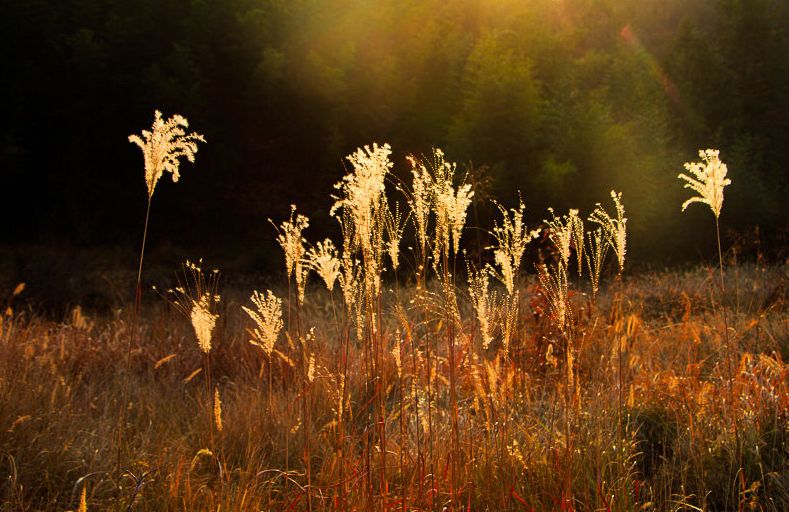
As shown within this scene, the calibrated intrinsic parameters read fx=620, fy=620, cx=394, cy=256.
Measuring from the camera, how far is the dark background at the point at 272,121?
21.5 m

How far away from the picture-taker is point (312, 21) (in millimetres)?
23766

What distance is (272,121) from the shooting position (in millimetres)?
24672

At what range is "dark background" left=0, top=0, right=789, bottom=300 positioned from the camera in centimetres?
2153

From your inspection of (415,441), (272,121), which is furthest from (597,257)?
(272,121)

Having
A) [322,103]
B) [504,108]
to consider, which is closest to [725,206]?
[504,108]

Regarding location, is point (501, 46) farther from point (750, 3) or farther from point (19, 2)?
point (750, 3)

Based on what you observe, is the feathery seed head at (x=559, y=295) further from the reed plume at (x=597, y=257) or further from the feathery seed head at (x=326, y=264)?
the feathery seed head at (x=326, y=264)

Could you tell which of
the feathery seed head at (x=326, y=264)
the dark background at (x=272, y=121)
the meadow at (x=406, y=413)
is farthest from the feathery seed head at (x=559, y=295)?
the dark background at (x=272, y=121)

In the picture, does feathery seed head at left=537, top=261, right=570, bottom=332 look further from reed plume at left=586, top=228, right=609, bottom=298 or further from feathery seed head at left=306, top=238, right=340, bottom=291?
feathery seed head at left=306, top=238, right=340, bottom=291

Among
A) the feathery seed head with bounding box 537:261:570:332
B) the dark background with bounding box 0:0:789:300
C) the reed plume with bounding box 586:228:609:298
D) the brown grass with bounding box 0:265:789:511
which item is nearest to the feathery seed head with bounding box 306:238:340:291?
the brown grass with bounding box 0:265:789:511

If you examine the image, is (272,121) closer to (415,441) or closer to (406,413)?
(406,413)

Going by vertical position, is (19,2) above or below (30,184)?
above

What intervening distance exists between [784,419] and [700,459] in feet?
2.79

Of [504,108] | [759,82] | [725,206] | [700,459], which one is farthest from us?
[759,82]
